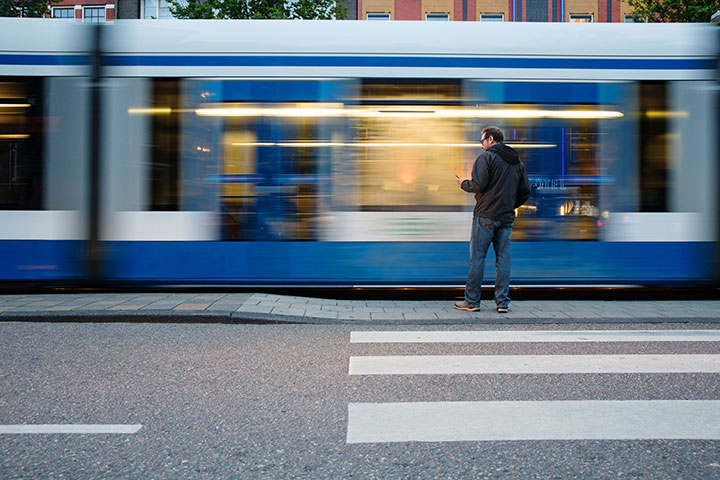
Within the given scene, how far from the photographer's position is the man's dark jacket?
21.0 feet

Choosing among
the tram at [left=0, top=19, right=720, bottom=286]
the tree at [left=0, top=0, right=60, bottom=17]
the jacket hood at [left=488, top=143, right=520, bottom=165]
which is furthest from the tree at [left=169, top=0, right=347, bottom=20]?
the jacket hood at [left=488, top=143, right=520, bottom=165]

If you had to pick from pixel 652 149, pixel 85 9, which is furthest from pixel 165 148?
pixel 85 9

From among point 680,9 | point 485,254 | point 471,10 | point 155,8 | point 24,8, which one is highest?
point 155,8

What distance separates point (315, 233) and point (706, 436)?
195 inches

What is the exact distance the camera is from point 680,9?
18.8m

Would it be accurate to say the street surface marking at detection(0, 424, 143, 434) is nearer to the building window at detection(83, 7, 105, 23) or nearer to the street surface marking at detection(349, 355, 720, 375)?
the street surface marking at detection(349, 355, 720, 375)

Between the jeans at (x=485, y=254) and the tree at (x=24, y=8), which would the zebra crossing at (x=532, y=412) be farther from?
the tree at (x=24, y=8)

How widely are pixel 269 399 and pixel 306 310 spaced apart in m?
2.66

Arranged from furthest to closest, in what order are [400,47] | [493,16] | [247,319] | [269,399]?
[493,16]
[400,47]
[247,319]
[269,399]

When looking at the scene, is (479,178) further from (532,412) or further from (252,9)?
(252,9)

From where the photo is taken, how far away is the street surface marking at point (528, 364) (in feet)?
13.9

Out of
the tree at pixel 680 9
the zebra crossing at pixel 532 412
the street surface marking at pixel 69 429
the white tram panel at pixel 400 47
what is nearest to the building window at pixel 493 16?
the tree at pixel 680 9

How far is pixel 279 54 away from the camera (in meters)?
7.42

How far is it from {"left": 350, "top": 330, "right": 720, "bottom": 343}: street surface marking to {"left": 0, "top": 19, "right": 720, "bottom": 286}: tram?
201cm
